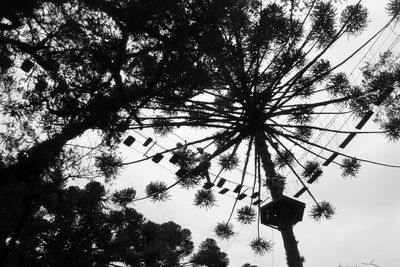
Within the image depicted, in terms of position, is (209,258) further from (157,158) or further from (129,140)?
(129,140)

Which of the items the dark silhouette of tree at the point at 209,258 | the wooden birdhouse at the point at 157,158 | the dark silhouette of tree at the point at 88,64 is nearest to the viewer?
the dark silhouette of tree at the point at 88,64

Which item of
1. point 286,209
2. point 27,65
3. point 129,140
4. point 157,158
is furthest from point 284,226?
point 27,65

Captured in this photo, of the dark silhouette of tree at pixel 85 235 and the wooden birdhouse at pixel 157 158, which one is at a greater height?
the wooden birdhouse at pixel 157 158

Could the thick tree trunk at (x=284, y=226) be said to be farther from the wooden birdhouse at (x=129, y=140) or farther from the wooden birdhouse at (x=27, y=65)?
the wooden birdhouse at (x=27, y=65)

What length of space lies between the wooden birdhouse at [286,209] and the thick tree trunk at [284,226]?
84 mm

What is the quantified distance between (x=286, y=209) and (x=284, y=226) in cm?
33

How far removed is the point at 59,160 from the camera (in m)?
6.82

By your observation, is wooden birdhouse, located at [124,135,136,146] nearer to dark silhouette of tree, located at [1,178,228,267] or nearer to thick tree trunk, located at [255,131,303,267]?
dark silhouette of tree, located at [1,178,228,267]

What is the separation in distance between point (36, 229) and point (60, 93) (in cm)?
314

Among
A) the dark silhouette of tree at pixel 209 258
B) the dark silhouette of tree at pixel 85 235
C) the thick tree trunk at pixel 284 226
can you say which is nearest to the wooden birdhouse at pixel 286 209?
the thick tree trunk at pixel 284 226

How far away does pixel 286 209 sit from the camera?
7.42 metres

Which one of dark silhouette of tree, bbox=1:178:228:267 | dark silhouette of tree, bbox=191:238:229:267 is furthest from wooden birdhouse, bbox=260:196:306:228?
dark silhouette of tree, bbox=191:238:229:267

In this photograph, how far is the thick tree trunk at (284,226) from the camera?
6996 millimetres

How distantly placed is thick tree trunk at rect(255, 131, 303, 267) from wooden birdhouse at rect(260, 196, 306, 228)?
3.3 inches
